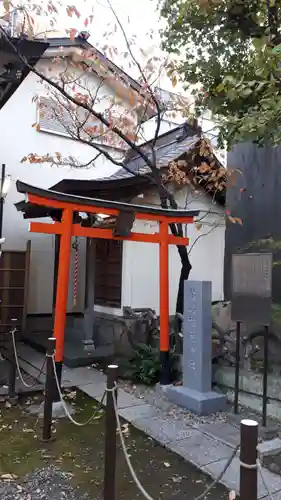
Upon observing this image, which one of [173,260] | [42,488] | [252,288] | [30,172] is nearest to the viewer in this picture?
[42,488]

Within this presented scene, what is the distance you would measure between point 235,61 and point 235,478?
6350mm

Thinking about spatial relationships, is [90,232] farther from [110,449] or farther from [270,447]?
[270,447]

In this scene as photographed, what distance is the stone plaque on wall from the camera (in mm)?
5840

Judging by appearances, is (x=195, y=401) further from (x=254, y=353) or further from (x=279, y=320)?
(x=279, y=320)

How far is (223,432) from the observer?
227 inches

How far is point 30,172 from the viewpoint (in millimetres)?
13047

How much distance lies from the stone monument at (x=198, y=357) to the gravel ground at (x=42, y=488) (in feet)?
8.84

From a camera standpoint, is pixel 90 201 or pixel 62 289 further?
pixel 90 201

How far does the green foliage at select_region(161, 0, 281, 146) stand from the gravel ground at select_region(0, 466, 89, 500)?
4.53 meters

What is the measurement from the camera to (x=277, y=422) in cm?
611

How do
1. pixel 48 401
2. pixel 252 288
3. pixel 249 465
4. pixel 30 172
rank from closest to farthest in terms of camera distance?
pixel 249 465 < pixel 48 401 < pixel 252 288 < pixel 30 172

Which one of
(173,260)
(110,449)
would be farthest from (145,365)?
(110,449)

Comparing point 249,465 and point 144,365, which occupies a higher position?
point 249,465

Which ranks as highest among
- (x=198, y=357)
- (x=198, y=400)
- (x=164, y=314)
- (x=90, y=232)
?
(x=90, y=232)
